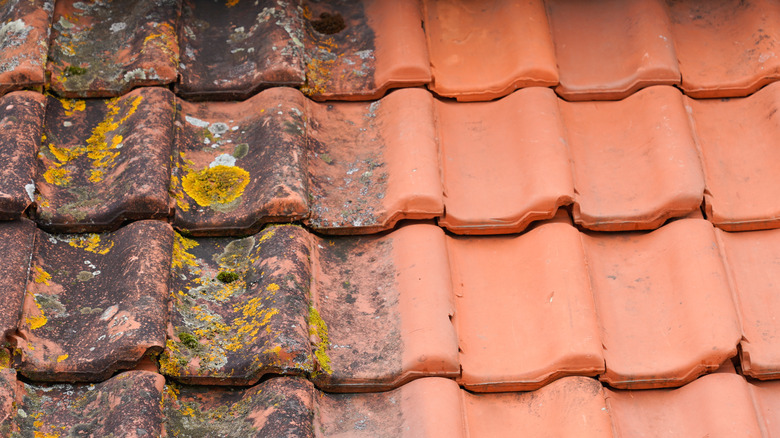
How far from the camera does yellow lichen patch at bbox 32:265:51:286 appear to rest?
1838mm

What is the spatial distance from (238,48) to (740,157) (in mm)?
1452

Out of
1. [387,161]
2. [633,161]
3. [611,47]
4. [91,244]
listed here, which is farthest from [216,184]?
[611,47]

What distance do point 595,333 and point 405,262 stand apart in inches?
18.4

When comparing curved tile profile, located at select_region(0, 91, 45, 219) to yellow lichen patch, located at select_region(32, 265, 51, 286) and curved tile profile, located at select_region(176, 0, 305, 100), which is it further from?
curved tile profile, located at select_region(176, 0, 305, 100)

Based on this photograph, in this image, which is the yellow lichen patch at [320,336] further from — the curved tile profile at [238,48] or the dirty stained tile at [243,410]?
the curved tile profile at [238,48]

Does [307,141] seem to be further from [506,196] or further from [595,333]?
[595,333]

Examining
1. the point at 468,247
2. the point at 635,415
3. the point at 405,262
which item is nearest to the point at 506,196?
the point at 468,247

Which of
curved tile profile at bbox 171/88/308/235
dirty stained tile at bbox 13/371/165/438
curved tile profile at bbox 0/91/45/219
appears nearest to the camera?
dirty stained tile at bbox 13/371/165/438

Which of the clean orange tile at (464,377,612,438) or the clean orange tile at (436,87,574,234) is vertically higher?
the clean orange tile at (436,87,574,234)

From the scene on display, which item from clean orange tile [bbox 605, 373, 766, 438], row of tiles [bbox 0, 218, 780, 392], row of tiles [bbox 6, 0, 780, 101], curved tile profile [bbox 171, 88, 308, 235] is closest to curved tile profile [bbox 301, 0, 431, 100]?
row of tiles [bbox 6, 0, 780, 101]

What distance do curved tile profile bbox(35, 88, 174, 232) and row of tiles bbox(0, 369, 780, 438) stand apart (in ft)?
1.46

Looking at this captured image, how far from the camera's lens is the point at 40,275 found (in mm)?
1848

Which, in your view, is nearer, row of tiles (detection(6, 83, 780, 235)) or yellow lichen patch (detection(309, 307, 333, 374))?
yellow lichen patch (detection(309, 307, 333, 374))

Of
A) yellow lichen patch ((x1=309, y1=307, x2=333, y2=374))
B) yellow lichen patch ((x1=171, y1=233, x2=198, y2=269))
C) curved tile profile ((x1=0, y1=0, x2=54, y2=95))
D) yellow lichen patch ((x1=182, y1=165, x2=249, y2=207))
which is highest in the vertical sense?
curved tile profile ((x1=0, y1=0, x2=54, y2=95))
